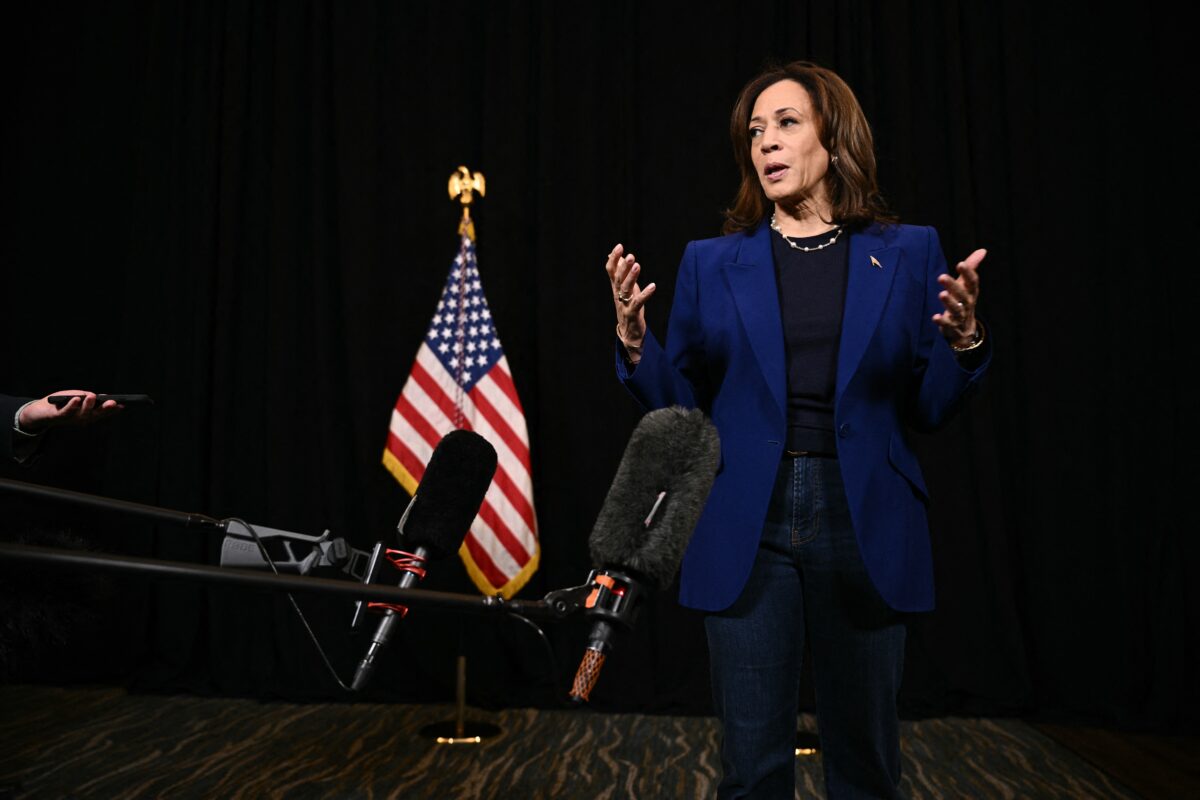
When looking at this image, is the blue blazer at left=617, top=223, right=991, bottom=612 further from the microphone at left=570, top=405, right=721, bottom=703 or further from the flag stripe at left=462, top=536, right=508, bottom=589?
the flag stripe at left=462, top=536, right=508, bottom=589

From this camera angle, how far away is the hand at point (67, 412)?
1404mm

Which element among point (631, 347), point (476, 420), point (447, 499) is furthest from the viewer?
point (476, 420)

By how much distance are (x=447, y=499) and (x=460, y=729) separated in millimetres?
2682

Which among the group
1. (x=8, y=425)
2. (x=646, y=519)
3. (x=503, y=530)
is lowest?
(x=503, y=530)

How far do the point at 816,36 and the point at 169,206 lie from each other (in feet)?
9.82

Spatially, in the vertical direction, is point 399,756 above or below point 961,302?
below

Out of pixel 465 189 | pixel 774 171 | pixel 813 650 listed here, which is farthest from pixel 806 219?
pixel 465 189

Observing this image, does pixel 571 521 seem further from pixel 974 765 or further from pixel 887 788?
pixel 887 788

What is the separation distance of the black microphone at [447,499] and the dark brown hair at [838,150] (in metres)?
0.78

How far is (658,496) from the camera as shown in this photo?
0.97 meters

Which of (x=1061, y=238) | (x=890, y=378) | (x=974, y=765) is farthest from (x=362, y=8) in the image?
(x=974, y=765)

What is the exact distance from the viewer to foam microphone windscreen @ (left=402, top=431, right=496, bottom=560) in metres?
1.12

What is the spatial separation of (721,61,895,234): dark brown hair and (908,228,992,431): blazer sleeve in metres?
0.13

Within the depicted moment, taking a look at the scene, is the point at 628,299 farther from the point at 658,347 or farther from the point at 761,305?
the point at 761,305
